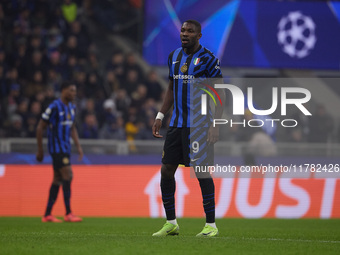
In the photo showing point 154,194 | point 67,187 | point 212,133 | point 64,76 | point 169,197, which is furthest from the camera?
point 64,76

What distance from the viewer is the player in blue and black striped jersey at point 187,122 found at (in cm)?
656

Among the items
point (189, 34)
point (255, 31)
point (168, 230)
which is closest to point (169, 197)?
point (168, 230)

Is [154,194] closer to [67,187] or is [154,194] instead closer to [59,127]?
[67,187]

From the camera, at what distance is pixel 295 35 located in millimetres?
15758

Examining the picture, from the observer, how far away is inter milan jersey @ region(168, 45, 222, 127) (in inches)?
260

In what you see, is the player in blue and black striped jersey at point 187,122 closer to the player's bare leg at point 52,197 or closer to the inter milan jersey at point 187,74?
the inter milan jersey at point 187,74

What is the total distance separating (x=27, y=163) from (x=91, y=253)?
783cm

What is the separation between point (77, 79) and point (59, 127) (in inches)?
214

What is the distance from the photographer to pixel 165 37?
15.2 m

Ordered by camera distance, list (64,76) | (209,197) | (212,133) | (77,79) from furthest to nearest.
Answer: (64,76)
(77,79)
(209,197)
(212,133)

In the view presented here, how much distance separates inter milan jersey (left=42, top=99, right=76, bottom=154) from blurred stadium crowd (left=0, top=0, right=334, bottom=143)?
354 cm

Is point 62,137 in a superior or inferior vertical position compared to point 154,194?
superior

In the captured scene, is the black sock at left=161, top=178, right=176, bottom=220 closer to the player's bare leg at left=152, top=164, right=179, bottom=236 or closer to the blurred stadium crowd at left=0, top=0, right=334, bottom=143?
the player's bare leg at left=152, top=164, right=179, bottom=236

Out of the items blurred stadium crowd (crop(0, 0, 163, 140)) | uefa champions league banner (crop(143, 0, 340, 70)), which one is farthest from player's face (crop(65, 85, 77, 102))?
uefa champions league banner (crop(143, 0, 340, 70))
